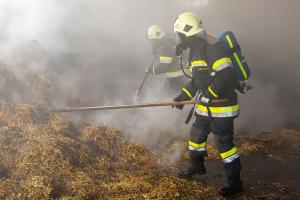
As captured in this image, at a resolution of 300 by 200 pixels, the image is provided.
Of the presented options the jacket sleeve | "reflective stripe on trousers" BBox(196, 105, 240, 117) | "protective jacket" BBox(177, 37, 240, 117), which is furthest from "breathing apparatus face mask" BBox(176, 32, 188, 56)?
"reflective stripe on trousers" BBox(196, 105, 240, 117)

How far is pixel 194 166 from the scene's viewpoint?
5582 mm

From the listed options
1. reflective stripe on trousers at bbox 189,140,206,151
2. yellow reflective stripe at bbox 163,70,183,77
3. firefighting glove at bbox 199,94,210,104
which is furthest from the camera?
yellow reflective stripe at bbox 163,70,183,77

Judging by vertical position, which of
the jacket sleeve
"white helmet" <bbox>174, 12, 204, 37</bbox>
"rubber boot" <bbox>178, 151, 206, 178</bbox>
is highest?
"white helmet" <bbox>174, 12, 204, 37</bbox>

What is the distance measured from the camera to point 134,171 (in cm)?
571

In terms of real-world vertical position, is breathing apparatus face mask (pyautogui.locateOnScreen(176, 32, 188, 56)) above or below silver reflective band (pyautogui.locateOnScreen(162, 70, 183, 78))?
above

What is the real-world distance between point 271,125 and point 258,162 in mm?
2596

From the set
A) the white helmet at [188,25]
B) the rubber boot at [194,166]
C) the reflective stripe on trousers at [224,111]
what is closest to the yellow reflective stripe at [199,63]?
the white helmet at [188,25]

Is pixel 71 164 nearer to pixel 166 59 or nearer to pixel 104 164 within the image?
pixel 104 164

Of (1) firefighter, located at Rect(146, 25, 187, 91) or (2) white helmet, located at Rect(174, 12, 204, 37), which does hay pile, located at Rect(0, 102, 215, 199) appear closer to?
(2) white helmet, located at Rect(174, 12, 204, 37)

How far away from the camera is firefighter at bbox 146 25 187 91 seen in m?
8.57

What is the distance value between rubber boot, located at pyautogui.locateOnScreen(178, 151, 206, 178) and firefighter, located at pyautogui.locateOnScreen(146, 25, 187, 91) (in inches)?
138

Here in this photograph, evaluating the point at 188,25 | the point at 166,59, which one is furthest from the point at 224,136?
the point at 166,59

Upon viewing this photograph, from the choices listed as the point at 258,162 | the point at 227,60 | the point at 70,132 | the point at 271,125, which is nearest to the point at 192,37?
the point at 227,60

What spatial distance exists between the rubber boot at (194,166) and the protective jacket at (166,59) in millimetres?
3496
